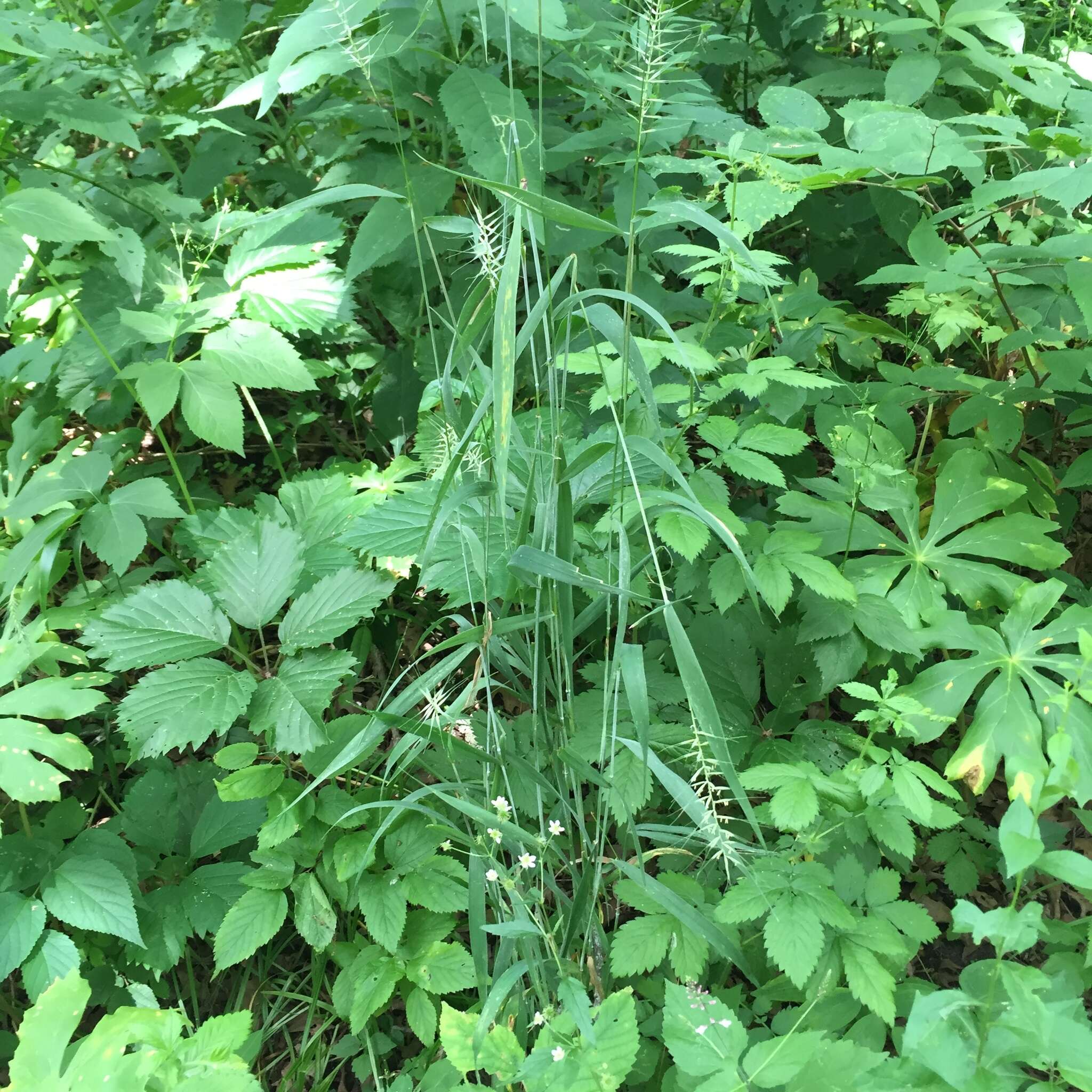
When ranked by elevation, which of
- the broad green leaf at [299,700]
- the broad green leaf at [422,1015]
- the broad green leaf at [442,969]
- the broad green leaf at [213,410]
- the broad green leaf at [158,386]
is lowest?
the broad green leaf at [422,1015]

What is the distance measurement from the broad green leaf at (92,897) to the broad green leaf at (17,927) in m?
0.02

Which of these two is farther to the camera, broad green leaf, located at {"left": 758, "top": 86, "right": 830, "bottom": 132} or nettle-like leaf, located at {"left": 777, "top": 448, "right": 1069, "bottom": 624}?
broad green leaf, located at {"left": 758, "top": 86, "right": 830, "bottom": 132}

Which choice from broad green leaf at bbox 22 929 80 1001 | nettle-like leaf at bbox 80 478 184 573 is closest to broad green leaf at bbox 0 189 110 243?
nettle-like leaf at bbox 80 478 184 573

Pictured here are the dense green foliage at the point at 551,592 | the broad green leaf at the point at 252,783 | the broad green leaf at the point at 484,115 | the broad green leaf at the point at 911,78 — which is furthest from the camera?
the broad green leaf at the point at 911,78

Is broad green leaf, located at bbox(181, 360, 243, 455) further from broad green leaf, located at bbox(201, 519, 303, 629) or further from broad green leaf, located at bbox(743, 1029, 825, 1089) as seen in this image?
broad green leaf, located at bbox(743, 1029, 825, 1089)

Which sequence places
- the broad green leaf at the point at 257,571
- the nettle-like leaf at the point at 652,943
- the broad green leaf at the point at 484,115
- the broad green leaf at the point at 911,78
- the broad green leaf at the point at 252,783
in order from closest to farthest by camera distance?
the nettle-like leaf at the point at 652,943, the broad green leaf at the point at 252,783, the broad green leaf at the point at 257,571, the broad green leaf at the point at 484,115, the broad green leaf at the point at 911,78

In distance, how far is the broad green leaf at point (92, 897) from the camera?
149 centimetres

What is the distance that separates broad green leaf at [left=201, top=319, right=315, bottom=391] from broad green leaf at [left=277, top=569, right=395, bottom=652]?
0.42 m

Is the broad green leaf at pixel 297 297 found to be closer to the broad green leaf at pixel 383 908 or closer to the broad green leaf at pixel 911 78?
the broad green leaf at pixel 383 908

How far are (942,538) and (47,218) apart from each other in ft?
6.41

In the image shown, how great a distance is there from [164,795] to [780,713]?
1318 mm

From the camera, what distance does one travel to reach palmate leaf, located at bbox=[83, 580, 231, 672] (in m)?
1.51

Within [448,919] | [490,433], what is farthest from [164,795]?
[490,433]

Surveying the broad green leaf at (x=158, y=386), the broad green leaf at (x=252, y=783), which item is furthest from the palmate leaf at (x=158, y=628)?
the broad green leaf at (x=158, y=386)
